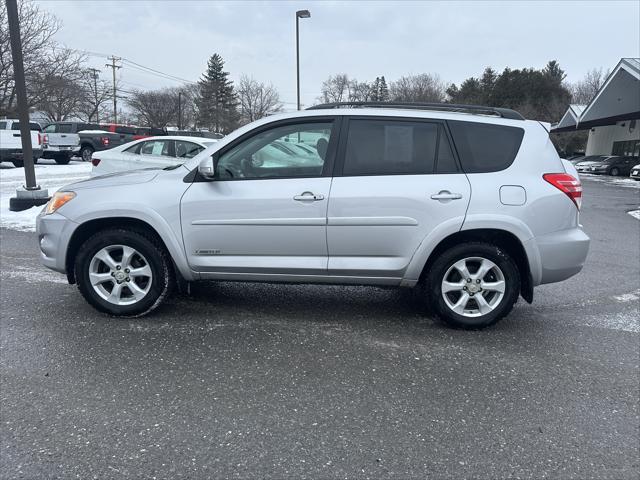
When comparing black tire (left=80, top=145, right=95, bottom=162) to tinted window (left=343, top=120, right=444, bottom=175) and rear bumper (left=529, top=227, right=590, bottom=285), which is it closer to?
tinted window (left=343, top=120, right=444, bottom=175)

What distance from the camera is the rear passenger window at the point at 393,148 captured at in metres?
3.93

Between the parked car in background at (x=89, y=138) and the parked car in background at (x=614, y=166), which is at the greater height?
the parked car in background at (x=89, y=138)

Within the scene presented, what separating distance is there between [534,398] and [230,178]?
2.74 meters

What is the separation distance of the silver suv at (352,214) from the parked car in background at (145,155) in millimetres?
6558

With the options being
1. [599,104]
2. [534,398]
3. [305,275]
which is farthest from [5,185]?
[599,104]

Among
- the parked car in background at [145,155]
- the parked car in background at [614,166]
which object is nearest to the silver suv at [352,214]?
the parked car in background at [145,155]

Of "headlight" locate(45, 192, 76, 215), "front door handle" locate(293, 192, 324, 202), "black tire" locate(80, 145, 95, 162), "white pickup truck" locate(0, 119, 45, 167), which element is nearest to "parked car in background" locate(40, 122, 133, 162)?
"black tire" locate(80, 145, 95, 162)

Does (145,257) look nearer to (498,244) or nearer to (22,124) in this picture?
(498,244)

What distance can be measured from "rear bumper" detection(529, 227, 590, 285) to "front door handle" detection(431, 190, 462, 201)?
698 millimetres

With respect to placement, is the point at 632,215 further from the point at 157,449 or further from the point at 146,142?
the point at 157,449

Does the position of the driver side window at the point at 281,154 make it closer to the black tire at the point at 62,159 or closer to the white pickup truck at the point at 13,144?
the white pickup truck at the point at 13,144

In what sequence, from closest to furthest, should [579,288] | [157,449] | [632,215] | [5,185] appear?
[157,449] < [579,288] < [632,215] < [5,185]

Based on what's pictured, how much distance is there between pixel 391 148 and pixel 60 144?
74.2 ft

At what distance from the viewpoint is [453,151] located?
3.95 meters
